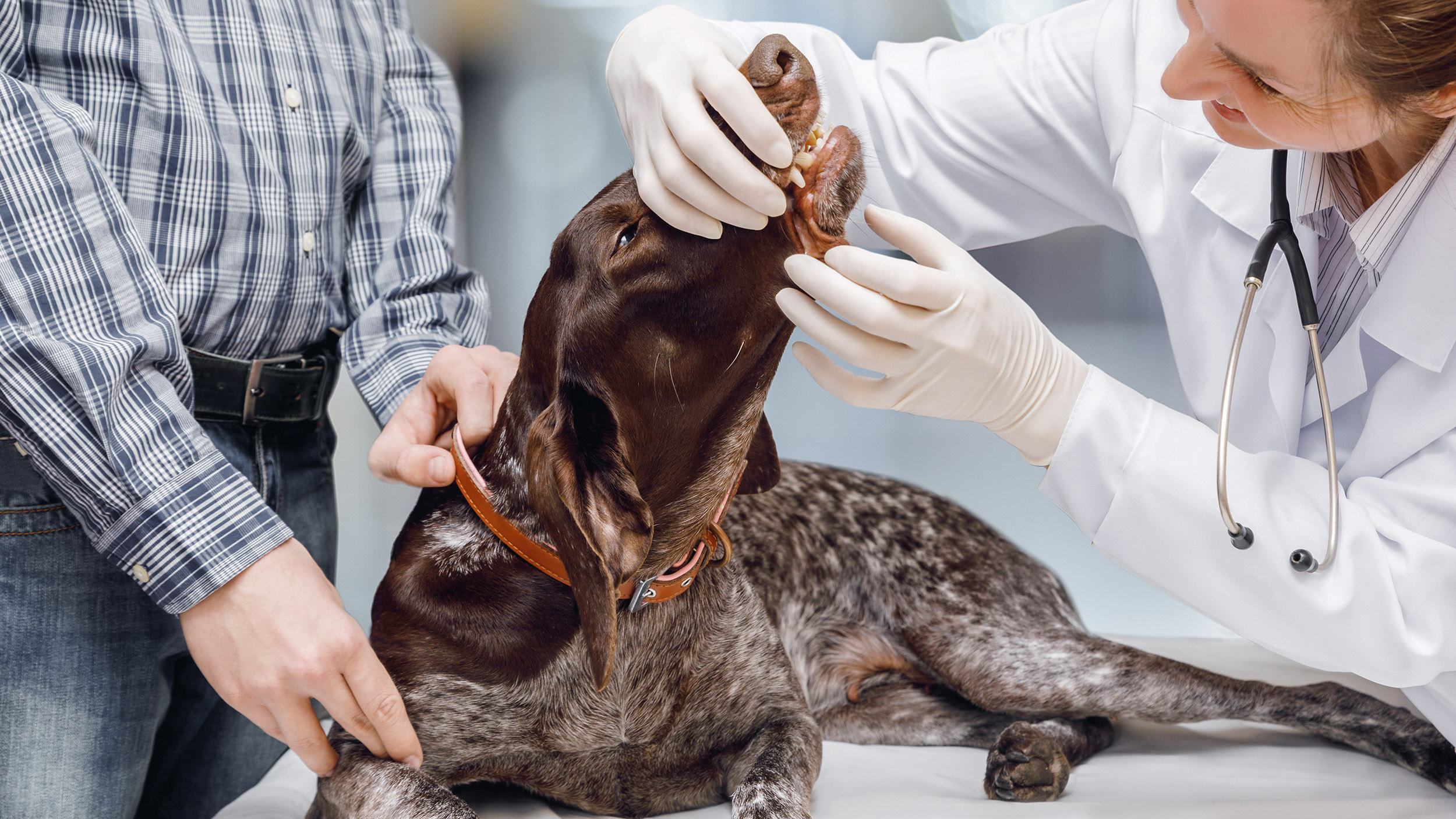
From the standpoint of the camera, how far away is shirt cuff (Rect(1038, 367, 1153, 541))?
1.45 metres

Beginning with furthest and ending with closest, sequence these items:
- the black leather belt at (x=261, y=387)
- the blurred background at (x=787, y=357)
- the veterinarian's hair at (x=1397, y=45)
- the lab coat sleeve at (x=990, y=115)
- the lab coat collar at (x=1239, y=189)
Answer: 1. the blurred background at (x=787, y=357)
2. the lab coat sleeve at (x=990, y=115)
3. the black leather belt at (x=261, y=387)
4. the lab coat collar at (x=1239, y=189)
5. the veterinarian's hair at (x=1397, y=45)

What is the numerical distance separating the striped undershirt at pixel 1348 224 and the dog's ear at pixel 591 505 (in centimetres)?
115

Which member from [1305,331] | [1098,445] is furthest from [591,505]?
[1305,331]

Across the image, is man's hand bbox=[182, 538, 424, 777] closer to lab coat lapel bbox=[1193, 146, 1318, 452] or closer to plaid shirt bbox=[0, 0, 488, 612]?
plaid shirt bbox=[0, 0, 488, 612]

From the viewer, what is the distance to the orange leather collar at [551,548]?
1.60 m

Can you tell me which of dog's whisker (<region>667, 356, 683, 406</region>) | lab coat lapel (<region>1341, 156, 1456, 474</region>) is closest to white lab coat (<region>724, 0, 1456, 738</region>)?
lab coat lapel (<region>1341, 156, 1456, 474</region>)

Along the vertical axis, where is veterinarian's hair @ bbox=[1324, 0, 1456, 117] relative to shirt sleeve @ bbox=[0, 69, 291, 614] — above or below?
above

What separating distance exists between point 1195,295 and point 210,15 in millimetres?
1942

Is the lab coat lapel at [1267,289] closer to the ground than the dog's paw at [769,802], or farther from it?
farther from it

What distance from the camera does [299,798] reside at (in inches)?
74.1

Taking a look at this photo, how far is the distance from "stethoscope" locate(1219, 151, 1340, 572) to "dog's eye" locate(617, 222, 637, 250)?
2.83ft

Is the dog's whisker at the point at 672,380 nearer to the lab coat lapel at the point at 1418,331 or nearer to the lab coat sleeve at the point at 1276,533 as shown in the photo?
the lab coat sleeve at the point at 1276,533

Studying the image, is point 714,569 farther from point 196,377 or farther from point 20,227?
point 20,227

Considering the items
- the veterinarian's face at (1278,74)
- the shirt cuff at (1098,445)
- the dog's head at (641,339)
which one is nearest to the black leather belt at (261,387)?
the dog's head at (641,339)
